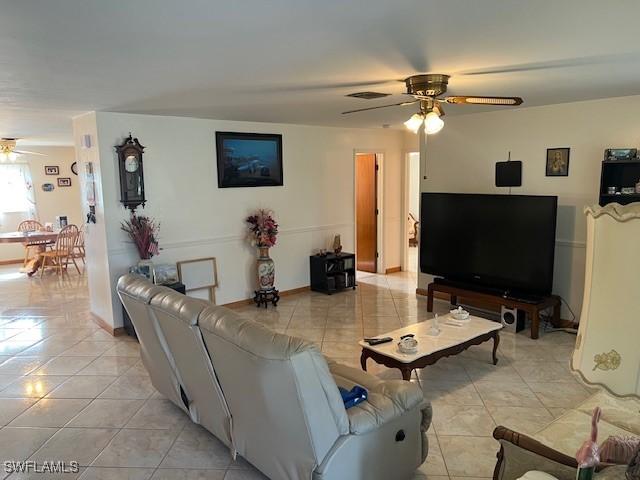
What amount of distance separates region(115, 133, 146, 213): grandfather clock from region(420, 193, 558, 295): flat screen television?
3.40m

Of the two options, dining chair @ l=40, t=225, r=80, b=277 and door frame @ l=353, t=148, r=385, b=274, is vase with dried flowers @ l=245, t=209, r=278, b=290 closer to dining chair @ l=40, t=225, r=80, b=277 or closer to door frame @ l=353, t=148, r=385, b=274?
door frame @ l=353, t=148, r=385, b=274

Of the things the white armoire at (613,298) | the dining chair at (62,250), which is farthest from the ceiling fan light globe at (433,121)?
the dining chair at (62,250)

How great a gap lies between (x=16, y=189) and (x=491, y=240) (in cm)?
955

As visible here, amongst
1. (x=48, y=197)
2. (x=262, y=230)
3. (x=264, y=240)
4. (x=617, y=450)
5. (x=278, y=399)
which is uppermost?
(x=48, y=197)

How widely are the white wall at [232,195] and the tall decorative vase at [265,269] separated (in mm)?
256

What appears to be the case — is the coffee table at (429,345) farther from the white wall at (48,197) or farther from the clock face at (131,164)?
the white wall at (48,197)

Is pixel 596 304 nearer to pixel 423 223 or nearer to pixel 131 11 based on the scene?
pixel 131 11

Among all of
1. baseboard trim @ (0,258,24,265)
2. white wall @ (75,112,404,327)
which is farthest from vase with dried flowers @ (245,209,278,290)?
baseboard trim @ (0,258,24,265)

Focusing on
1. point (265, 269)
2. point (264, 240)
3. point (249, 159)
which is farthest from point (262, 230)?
point (249, 159)

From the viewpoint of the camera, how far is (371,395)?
240 centimetres

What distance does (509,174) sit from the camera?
5316mm

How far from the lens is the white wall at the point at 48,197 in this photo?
9.63 metres

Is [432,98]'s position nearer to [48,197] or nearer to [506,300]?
[506,300]

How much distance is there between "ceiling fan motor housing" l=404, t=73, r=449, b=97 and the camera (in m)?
3.24
